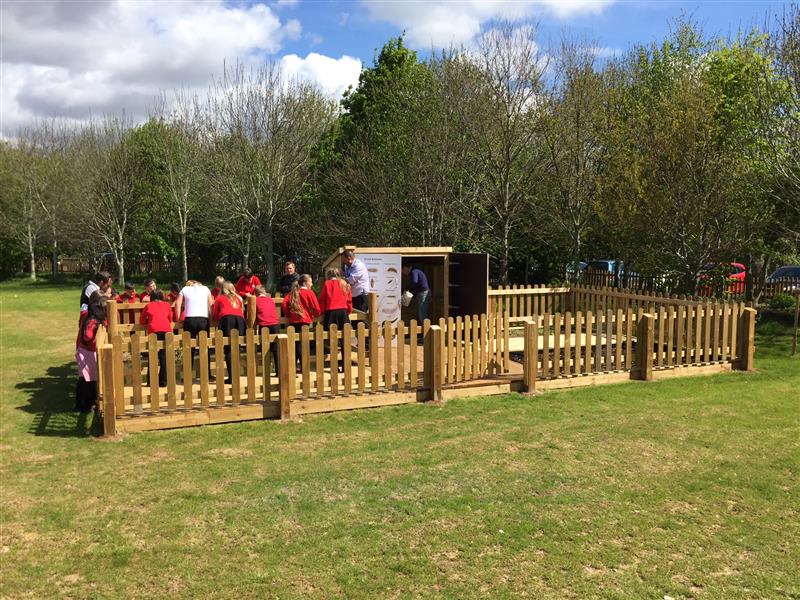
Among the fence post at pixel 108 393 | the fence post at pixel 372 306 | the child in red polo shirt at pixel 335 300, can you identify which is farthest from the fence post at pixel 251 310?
the fence post at pixel 108 393

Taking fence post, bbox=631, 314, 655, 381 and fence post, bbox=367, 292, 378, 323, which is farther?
fence post, bbox=631, 314, 655, 381

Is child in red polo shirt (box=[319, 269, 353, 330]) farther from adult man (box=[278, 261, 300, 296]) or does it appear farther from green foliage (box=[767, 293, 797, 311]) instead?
green foliage (box=[767, 293, 797, 311])

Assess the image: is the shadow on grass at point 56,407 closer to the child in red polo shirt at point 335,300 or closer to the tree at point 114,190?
the child in red polo shirt at point 335,300

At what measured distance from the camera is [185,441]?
7.00 metres

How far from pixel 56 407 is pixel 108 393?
92.8 inches

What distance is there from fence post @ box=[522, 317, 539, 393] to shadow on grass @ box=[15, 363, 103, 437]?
5.56m

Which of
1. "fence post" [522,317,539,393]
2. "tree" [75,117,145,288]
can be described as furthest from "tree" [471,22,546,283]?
"tree" [75,117,145,288]

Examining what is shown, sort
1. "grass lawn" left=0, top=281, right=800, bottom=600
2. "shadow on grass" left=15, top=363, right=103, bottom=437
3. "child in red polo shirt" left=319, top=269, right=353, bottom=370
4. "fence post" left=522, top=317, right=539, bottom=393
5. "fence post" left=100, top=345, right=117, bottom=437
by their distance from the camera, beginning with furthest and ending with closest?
"child in red polo shirt" left=319, top=269, right=353, bottom=370 → "fence post" left=522, top=317, right=539, bottom=393 → "shadow on grass" left=15, top=363, right=103, bottom=437 → "fence post" left=100, top=345, right=117, bottom=437 → "grass lawn" left=0, top=281, right=800, bottom=600

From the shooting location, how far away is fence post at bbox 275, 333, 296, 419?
7.63m

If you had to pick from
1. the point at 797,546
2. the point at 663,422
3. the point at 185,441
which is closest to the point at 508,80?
the point at 663,422

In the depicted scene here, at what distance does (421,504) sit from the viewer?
5.22 metres

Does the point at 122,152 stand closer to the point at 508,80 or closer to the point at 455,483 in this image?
the point at 508,80

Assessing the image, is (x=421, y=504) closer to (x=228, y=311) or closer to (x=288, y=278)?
(x=228, y=311)

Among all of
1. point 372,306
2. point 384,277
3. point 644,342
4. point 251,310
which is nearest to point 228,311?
point 251,310
